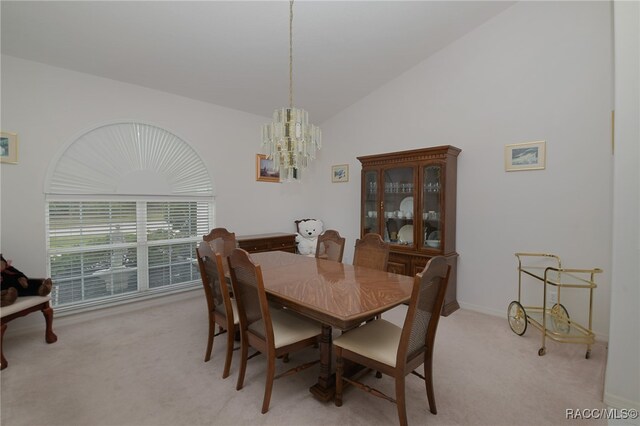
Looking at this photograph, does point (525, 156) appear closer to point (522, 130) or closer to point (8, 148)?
point (522, 130)

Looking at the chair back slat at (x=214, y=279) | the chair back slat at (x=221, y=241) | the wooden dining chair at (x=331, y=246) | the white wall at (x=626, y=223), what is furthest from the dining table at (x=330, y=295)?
the white wall at (x=626, y=223)

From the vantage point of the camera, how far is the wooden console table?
13.0ft

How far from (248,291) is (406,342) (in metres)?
0.97

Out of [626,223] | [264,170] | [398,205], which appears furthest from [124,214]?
[626,223]

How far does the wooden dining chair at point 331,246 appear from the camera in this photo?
9.83 feet

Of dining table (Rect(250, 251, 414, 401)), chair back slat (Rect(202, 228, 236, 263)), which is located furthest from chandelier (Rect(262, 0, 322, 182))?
chair back slat (Rect(202, 228, 236, 263))

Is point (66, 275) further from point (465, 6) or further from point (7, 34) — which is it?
point (465, 6)

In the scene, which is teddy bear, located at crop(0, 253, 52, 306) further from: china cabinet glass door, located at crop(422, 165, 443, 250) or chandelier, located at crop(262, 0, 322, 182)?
china cabinet glass door, located at crop(422, 165, 443, 250)

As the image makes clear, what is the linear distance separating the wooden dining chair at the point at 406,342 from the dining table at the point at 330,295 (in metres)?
0.14

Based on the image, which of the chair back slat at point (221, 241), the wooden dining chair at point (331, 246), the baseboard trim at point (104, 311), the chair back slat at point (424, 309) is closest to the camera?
the chair back slat at point (424, 309)

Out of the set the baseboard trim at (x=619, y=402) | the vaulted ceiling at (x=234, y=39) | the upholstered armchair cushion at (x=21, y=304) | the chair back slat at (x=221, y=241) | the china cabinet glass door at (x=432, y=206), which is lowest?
the baseboard trim at (x=619, y=402)

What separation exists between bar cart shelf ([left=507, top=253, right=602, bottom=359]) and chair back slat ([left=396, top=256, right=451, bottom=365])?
1422 millimetres

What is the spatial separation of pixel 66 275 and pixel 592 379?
482cm

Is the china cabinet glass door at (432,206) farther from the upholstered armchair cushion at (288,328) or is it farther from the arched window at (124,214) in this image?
the arched window at (124,214)
